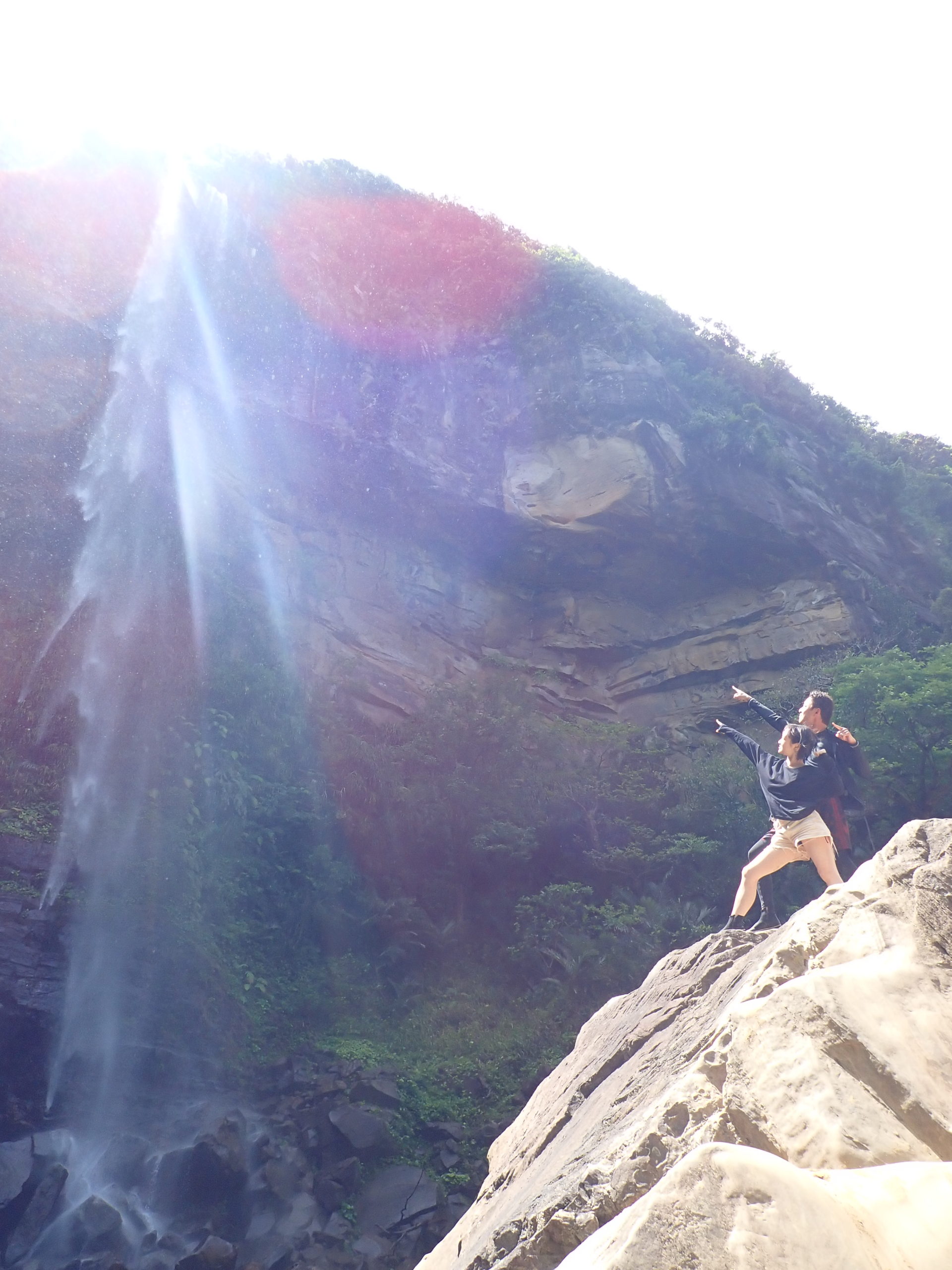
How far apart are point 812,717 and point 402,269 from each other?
15.1 m

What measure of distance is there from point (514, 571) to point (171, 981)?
1004cm

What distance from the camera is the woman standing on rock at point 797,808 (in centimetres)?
445

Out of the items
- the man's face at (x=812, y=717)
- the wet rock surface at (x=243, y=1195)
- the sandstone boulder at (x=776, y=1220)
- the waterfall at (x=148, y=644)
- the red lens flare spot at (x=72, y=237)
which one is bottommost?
the wet rock surface at (x=243, y=1195)

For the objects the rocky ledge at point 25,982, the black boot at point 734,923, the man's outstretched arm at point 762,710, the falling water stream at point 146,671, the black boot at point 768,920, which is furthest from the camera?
the falling water stream at point 146,671

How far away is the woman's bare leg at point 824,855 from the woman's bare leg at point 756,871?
25 mm

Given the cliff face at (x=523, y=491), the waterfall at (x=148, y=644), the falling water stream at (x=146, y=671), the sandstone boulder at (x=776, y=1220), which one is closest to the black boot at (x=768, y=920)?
the sandstone boulder at (x=776, y=1220)

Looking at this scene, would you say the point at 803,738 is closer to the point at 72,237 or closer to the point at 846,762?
the point at 846,762

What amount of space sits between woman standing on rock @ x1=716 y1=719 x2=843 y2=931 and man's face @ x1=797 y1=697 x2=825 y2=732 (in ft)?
0.15

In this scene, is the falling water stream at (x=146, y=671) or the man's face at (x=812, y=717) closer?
the man's face at (x=812, y=717)

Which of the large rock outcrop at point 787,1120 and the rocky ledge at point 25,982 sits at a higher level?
the large rock outcrop at point 787,1120

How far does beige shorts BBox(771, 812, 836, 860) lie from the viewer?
4.46 metres

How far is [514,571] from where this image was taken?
17094mm

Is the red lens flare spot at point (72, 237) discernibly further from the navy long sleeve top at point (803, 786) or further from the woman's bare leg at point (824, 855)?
the woman's bare leg at point (824, 855)

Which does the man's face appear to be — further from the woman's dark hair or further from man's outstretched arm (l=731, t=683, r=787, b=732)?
man's outstretched arm (l=731, t=683, r=787, b=732)
